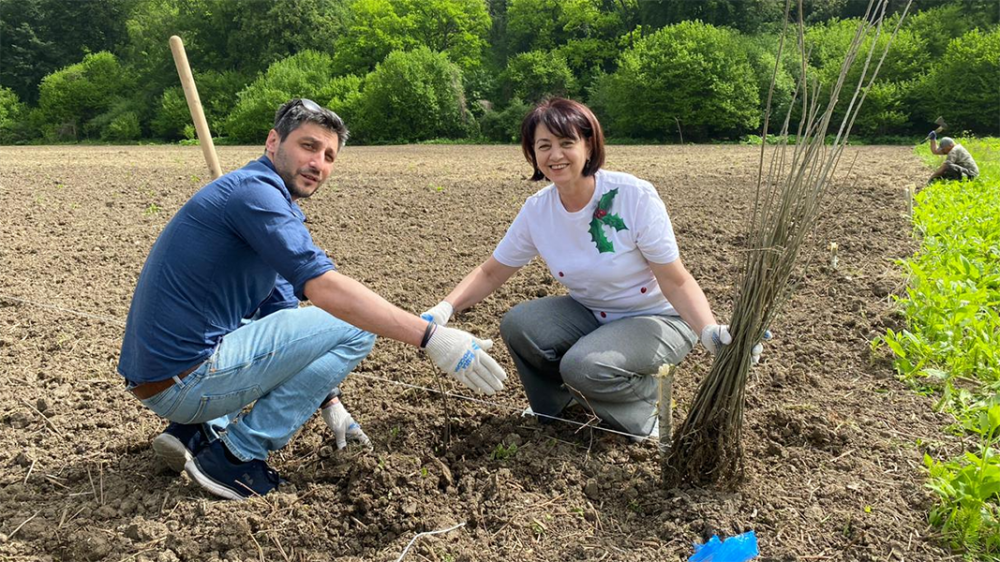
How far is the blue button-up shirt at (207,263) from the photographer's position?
2117 mm

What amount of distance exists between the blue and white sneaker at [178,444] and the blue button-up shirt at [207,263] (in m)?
0.24

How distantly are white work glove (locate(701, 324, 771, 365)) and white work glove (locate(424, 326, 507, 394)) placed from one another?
712 millimetres

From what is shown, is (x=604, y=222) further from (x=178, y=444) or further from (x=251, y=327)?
(x=178, y=444)

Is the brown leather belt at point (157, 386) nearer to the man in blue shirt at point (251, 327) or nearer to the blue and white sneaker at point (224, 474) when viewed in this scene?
the man in blue shirt at point (251, 327)

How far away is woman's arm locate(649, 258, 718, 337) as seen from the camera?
97.7 inches

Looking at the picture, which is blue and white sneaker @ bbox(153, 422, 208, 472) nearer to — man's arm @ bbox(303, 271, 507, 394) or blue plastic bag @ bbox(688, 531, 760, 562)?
man's arm @ bbox(303, 271, 507, 394)

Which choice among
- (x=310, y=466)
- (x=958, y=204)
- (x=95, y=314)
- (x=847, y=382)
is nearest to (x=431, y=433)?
(x=310, y=466)

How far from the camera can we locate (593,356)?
2.55m

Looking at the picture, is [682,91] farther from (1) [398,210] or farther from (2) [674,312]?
(2) [674,312]

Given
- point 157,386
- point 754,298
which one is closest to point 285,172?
point 157,386

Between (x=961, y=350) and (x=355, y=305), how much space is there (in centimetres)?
292

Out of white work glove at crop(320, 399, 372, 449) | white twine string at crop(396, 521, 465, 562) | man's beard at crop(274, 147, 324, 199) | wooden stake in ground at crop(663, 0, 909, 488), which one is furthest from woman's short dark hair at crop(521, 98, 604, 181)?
white twine string at crop(396, 521, 465, 562)

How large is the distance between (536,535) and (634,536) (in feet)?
1.02

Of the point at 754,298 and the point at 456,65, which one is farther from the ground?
the point at 754,298
